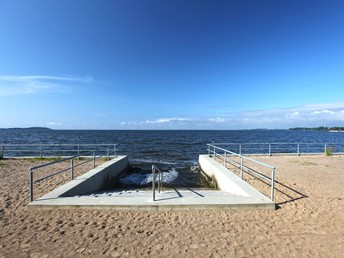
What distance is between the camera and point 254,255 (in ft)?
11.2

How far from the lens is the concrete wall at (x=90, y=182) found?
6.20 m

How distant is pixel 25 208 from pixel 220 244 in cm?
477

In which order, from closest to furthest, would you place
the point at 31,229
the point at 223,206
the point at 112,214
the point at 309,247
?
the point at 309,247 → the point at 31,229 → the point at 112,214 → the point at 223,206

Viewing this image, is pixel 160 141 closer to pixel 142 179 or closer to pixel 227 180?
pixel 142 179

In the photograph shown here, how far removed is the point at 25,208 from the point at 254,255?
533 cm

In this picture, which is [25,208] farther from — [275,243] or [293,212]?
[293,212]

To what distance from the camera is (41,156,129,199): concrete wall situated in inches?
244

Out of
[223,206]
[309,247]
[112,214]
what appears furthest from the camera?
[223,206]

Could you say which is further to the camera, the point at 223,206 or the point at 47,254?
the point at 223,206

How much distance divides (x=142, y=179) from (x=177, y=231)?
8.04 meters

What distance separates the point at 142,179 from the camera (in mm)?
11961

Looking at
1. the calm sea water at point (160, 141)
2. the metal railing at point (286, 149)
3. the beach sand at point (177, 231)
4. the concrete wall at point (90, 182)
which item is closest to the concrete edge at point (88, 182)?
the concrete wall at point (90, 182)

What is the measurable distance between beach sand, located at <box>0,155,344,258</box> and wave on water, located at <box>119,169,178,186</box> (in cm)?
572

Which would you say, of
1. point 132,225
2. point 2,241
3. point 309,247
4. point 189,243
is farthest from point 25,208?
point 309,247
